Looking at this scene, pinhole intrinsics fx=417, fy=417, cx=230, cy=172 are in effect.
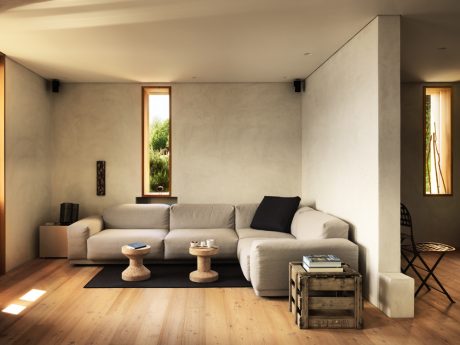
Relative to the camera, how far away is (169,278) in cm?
496

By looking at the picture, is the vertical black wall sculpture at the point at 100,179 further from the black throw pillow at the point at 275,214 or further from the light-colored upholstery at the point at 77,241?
the black throw pillow at the point at 275,214

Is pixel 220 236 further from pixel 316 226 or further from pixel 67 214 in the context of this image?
pixel 67 214

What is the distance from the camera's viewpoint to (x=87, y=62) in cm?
539

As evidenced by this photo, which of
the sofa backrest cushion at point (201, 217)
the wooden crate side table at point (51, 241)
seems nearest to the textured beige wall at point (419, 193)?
the sofa backrest cushion at point (201, 217)

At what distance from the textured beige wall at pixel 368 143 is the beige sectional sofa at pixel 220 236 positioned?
0.89 feet

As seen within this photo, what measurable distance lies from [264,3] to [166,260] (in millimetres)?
3584

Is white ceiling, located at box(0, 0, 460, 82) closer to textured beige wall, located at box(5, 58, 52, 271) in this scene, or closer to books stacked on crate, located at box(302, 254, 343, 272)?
textured beige wall, located at box(5, 58, 52, 271)

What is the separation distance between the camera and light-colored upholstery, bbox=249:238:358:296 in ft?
13.5

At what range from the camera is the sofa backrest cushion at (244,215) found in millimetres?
6203

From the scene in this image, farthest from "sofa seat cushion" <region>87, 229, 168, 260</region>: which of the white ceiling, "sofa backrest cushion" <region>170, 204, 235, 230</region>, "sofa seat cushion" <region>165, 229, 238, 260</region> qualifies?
the white ceiling

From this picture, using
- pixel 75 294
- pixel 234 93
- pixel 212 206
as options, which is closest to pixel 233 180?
pixel 212 206

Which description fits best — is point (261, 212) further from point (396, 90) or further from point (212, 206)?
point (396, 90)

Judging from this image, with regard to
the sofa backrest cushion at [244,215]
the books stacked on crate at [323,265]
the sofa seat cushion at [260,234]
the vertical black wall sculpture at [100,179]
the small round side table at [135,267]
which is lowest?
the small round side table at [135,267]

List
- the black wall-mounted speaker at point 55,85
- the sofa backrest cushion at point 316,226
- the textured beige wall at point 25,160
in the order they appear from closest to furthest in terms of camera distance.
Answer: the sofa backrest cushion at point 316,226, the textured beige wall at point 25,160, the black wall-mounted speaker at point 55,85
